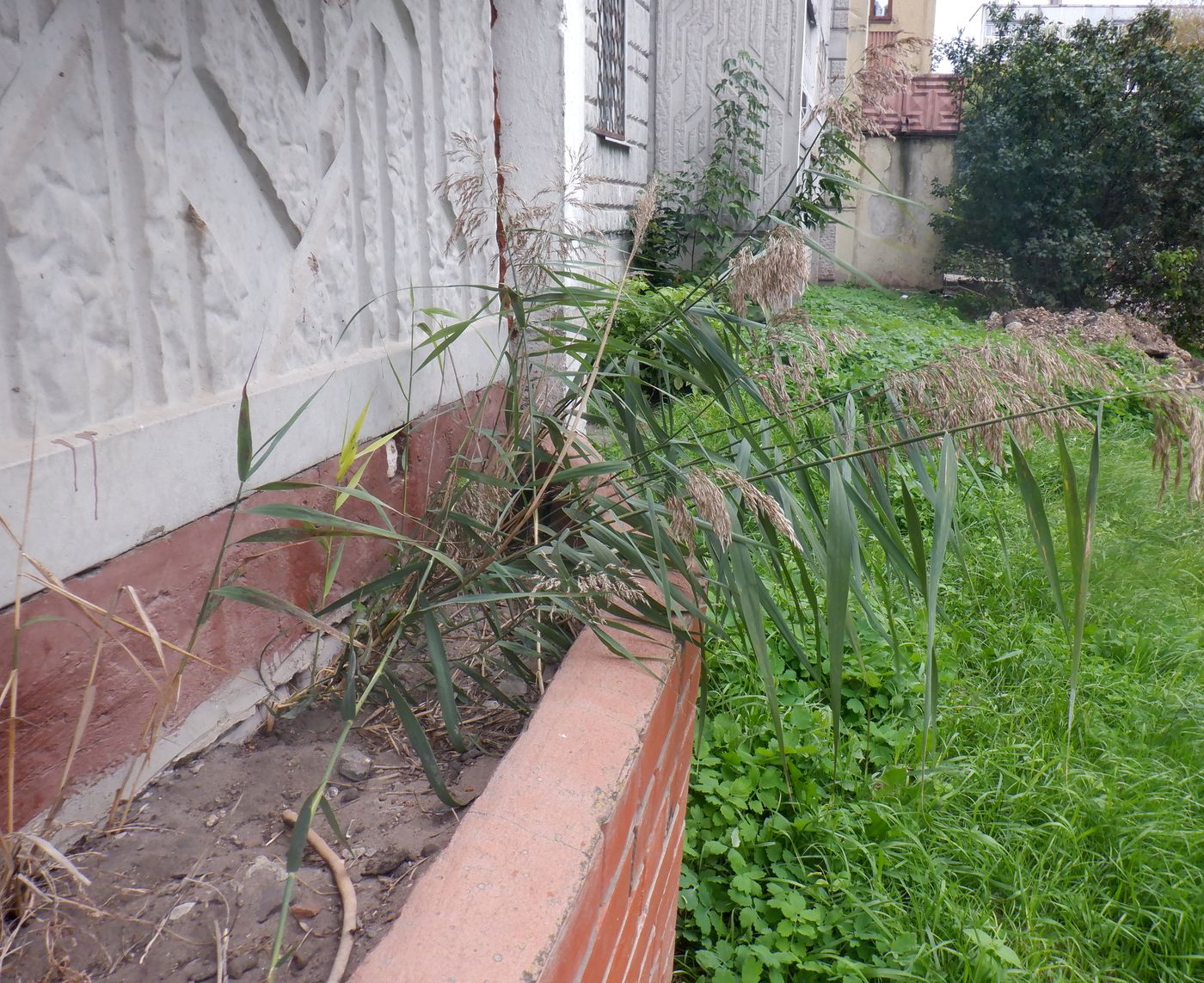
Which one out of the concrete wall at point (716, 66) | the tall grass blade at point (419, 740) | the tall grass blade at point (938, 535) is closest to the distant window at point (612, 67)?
the concrete wall at point (716, 66)

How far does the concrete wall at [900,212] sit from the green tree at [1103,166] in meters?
1.92

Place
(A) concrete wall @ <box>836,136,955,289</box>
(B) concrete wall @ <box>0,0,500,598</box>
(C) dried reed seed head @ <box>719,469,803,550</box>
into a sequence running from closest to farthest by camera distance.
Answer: (B) concrete wall @ <box>0,0,500,598</box> → (C) dried reed seed head @ <box>719,469,803,550</box> → (A) concrete wall @ <box>836,136,955,289</box>

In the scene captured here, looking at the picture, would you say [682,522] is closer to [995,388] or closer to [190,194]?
[995,388]

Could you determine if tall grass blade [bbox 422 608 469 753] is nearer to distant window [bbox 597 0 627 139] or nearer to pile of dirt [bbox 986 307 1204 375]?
pile of dirt [bbox 986 307 1204 375]

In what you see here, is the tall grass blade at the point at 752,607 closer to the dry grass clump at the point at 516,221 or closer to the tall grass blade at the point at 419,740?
the tall grass blade at the point at 419,740

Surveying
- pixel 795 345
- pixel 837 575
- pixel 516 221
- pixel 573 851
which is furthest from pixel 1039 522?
pixel 516 221

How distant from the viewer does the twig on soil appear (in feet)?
3.38

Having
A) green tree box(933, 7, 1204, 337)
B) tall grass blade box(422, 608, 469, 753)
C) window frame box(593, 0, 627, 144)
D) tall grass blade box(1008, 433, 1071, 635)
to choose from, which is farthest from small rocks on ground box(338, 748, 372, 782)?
green tree box(933, 7, 1204, 337)

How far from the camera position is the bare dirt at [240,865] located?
1040 mm

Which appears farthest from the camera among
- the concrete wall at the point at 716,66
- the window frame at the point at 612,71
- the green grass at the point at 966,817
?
the concrete wall at the point at 716,66

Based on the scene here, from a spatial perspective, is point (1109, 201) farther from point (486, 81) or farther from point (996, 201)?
point (486, 81)

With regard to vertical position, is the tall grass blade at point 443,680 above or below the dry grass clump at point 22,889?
above

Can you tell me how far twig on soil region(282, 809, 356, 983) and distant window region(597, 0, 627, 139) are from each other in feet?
16.0

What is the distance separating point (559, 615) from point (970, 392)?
2.77 ft
